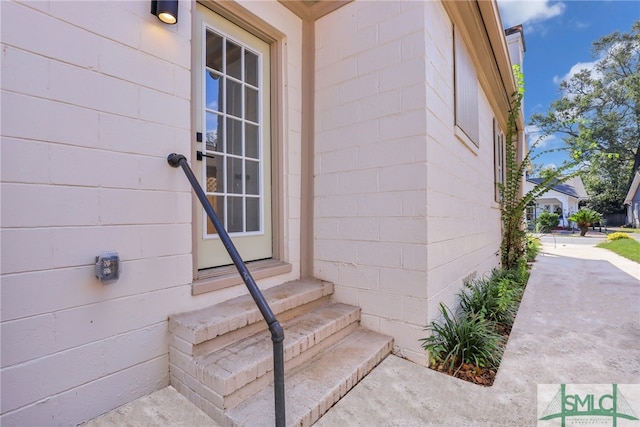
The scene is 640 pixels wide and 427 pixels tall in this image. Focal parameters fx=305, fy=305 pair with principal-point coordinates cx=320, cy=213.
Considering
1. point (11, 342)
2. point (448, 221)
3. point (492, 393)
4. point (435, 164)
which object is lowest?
point (492, 393)

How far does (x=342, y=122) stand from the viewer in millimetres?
2834

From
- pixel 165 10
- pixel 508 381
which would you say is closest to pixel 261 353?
pixel 508 381

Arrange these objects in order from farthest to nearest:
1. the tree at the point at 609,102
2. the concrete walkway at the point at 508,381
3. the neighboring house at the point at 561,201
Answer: the neighboring house at the point at 561,201 < the tree at the point at 609,102 < the concrete walkway at the point at 508,381

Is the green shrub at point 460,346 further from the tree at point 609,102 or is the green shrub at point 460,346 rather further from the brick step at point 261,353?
the tree at point 609,102

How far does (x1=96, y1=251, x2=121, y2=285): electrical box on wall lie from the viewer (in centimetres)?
164

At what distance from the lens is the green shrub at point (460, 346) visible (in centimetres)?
233

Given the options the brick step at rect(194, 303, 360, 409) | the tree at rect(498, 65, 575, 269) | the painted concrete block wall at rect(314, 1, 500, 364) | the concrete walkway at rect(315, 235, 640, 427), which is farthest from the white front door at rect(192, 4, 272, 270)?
the tree at rect(498, 65, 575, 269)

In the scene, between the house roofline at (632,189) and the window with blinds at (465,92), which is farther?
the house roofline at (632,189)

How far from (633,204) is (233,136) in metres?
35.0

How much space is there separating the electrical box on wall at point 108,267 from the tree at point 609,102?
27672 millimetres

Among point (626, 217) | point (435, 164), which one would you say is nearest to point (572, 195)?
point (626, 217)

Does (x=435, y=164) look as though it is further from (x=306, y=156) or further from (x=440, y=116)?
(x=306, y=156)

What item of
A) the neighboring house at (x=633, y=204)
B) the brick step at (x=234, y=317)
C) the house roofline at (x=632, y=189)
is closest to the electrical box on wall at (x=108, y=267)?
the brick step at (x=234, y=317)

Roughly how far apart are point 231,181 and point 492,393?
2.40 m
